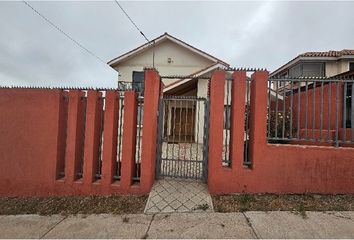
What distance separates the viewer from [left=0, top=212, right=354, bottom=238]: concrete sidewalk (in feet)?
10.3

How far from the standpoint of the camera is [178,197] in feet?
14.0

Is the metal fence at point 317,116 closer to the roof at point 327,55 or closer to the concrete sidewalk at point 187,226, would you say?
the concrete sidewalk at point 187,226

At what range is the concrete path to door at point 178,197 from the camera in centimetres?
396

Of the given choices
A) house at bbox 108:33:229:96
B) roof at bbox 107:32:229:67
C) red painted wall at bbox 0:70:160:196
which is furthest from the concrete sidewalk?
roof at bbox 107:32:229:67

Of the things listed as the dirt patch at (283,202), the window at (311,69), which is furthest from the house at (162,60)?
the dirt patch at (283,202)

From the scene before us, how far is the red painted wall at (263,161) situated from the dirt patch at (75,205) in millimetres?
1745

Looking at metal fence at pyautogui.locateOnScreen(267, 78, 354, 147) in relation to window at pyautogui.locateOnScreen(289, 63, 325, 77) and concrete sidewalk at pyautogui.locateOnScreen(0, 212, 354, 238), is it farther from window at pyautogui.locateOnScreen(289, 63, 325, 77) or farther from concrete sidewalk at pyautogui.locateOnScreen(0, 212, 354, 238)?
window at pyautogui.locateOnScreen(289, 63, 325, 77)

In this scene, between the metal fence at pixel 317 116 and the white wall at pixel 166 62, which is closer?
the metal fence at pixel 317 116

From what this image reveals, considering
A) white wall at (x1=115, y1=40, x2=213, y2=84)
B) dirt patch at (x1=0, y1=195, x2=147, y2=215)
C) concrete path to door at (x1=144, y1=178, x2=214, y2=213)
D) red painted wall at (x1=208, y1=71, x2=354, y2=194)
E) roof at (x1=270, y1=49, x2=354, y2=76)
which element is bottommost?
dirt patch at (x1=0, y1=195, x2=147, y2=215)

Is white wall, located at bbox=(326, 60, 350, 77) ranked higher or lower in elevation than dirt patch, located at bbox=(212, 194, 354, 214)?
higher

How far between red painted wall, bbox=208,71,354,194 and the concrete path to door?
0.35 metres

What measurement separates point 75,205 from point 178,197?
2148 millimetres

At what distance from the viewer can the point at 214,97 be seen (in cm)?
454

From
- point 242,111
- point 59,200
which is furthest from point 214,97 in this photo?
point 59,200
